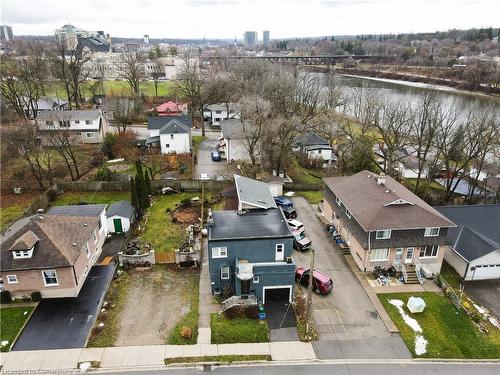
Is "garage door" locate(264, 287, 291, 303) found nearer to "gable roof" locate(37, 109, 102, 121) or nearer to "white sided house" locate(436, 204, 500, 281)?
"white sided house" locate(436, 204, 500, 281)

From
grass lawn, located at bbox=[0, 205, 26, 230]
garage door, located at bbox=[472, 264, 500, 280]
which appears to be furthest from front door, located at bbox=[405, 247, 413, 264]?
grass lawn, located at bbox=[0, 205, 26, 230]

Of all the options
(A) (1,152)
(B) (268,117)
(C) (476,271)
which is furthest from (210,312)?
(A) (1,152)

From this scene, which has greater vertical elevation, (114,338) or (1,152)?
(1,152)

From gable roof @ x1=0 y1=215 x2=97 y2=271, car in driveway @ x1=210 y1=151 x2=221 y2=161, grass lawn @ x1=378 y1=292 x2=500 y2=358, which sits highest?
gable roof @ x1=0 y1=215 x2=97 y2=271

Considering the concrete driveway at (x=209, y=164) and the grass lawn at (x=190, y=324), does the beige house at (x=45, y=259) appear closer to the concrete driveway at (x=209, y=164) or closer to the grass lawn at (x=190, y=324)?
the grass lawn at (x=190, y=324)

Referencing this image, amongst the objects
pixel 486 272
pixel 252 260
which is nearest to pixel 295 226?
pixel 252 260

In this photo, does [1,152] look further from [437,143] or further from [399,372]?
[437,143]

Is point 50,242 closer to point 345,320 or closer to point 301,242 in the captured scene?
point 301,242
